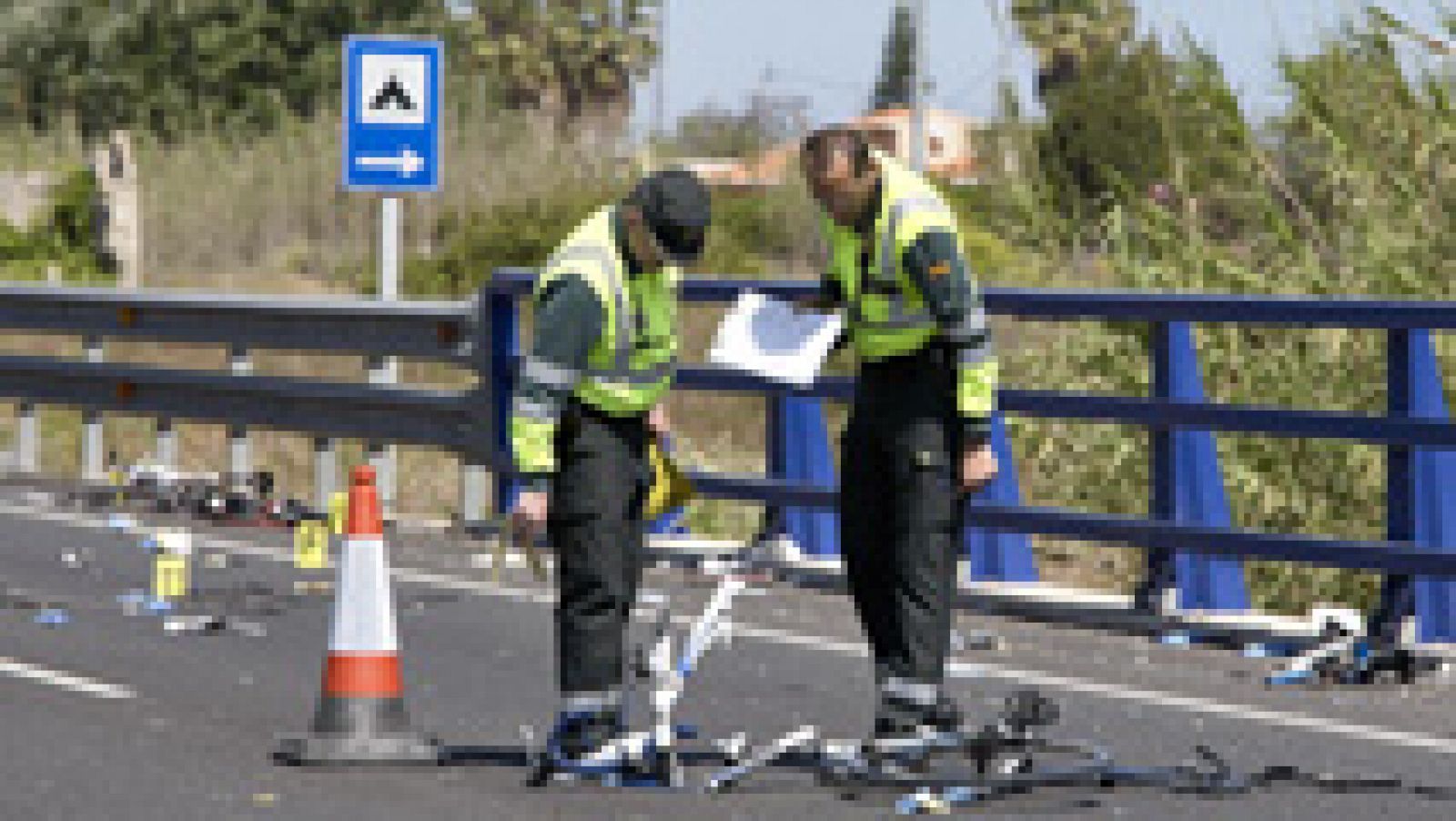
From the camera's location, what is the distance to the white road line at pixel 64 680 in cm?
1104

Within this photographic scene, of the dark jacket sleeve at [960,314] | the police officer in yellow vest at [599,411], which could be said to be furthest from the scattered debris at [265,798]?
the dark jacket sleeve at [960,314]

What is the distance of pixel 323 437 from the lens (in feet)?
59.5

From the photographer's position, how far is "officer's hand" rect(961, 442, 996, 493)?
30.8 ft

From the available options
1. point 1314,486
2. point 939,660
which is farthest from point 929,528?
point 1314,486

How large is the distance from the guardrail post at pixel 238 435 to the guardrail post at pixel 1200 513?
7.08 meters

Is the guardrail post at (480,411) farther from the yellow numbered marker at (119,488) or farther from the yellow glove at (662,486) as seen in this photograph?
the yellow glove at (662,486)

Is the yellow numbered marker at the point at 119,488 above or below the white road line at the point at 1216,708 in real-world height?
below

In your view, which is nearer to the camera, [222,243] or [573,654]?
[573,654]

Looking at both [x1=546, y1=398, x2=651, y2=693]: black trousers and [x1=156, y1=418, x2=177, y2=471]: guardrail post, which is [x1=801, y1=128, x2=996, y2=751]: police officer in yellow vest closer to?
[x1=546, y1=398, x2=651, y2=693]: black trousers

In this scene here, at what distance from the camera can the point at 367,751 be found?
9.64 meters

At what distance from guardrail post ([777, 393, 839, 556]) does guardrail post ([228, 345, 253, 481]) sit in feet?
15.3

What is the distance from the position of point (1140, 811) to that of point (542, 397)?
1.86 m

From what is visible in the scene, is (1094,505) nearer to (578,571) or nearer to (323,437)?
(323,437)

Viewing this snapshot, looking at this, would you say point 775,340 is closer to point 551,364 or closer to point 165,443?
point 551,364
